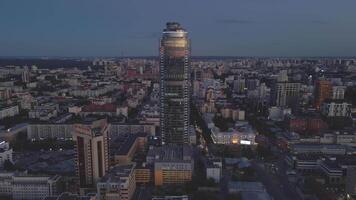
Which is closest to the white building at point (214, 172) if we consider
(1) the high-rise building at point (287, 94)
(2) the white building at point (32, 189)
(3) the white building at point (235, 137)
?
(3) the white building at point (235, 137)

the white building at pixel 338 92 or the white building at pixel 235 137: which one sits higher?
the white building at pixel 338 92

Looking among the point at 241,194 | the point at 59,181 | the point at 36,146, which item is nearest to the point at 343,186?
the point at 241,194

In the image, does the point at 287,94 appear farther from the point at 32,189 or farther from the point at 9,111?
the point at 32,189

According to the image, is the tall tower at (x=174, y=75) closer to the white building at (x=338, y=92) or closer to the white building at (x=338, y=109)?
the white building at (x=338, y=109)

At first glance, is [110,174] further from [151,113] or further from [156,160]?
[151,113]

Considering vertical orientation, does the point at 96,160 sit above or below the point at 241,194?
above

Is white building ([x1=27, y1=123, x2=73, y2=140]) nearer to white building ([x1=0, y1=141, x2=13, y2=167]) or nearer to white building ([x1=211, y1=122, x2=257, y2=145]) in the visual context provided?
white building ([x1=0, y1=141, x2=13, y2=167])

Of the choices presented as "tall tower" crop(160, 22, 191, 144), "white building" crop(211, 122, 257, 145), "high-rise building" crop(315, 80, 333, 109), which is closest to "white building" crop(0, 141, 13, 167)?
"tall tower" crop(160, 22, 191, 144)

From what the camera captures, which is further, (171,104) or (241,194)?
(171,104)
